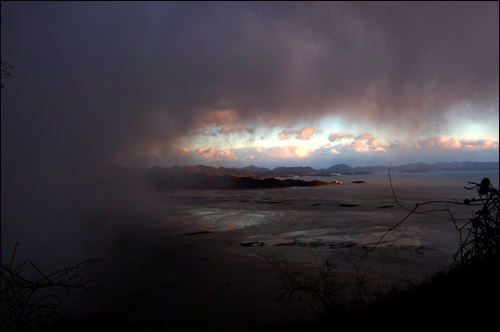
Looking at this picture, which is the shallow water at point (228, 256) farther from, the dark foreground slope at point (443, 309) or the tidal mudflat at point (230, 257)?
the dark foreground slope at point (443, 309)

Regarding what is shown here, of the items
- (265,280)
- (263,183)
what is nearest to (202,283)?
(265,280)

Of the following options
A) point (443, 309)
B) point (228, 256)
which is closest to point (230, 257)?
point (228, 256)

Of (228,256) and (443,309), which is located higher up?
(443,309)

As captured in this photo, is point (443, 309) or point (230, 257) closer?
point (443, 309)

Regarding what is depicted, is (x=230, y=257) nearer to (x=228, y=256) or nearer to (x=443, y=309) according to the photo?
(x=228, y=256)

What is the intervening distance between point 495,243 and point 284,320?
2947mm

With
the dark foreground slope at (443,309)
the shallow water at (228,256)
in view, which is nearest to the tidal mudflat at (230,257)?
the shallow water at (228,256)

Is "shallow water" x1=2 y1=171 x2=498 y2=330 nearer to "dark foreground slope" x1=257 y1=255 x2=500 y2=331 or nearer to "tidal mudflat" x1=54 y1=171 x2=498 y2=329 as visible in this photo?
"tidal mudflat" x1=54 y1=171 x2=498 y2=329

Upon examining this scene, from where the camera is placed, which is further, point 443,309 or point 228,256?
point 228,256

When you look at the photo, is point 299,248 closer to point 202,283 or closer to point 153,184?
point 202,283

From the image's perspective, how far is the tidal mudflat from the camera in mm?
4684

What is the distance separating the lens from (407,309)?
6.92 ft

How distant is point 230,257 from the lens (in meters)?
7.71

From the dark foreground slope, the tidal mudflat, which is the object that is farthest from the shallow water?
the dark foreground slope
